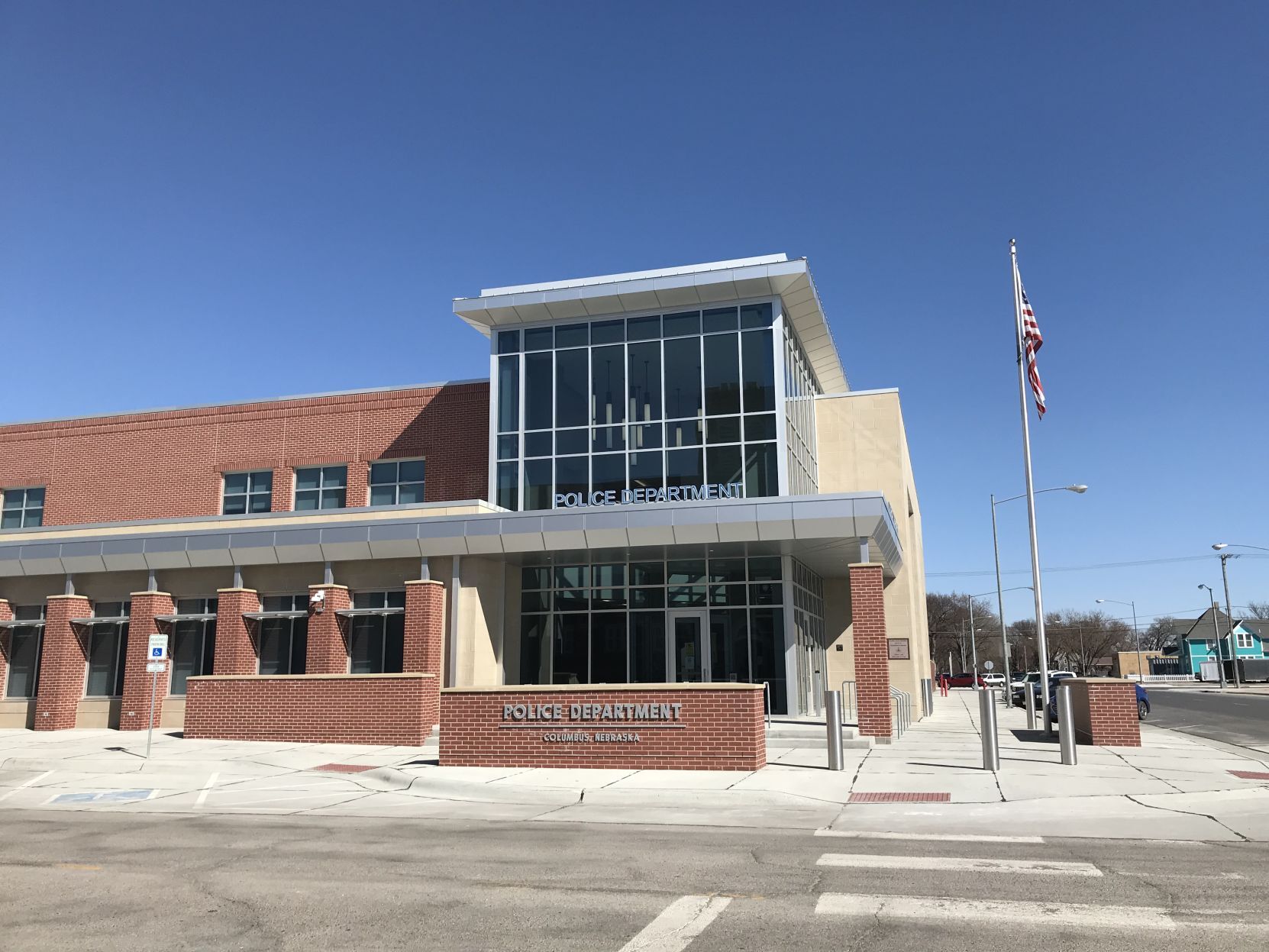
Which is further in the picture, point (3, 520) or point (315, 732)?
point (3, 520)

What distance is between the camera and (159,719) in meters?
25.7

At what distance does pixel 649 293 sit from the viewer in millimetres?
26359

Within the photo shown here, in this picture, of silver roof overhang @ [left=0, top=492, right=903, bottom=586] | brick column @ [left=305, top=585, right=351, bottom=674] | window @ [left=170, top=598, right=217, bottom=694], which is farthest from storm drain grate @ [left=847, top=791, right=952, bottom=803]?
window @ [left=170, top=598, right=217, bottom=694]

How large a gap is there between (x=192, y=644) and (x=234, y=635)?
2587 mm

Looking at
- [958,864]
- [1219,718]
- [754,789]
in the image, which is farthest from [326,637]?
[1219,718]

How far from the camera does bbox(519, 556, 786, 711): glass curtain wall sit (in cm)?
2484

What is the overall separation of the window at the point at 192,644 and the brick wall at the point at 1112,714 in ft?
67.0

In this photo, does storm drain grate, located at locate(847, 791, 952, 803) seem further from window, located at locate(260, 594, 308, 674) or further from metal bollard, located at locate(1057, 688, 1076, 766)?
window, located at locate(260, 594, 308, 674)

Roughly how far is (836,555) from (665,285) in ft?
26.7

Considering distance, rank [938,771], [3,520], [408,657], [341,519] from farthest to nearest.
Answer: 1. [3,520]
2. [341,519]
3. [408,657]
4. [938,771]

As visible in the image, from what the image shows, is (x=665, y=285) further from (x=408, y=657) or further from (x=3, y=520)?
(x=3, y=520)

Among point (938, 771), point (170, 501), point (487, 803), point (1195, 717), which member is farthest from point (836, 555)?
point (170, 501)

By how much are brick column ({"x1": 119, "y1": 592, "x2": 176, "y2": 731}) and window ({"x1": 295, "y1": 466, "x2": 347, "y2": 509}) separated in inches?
265

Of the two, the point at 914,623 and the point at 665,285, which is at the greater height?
the point at 665,285
